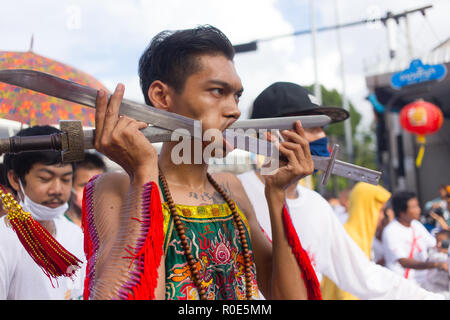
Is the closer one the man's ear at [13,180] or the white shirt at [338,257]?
the white shirt at [338,257]

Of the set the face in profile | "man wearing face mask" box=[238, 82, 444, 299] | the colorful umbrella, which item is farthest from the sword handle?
the face in profile

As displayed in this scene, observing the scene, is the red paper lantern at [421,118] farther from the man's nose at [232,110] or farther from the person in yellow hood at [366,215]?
the man's nose at [232,110]

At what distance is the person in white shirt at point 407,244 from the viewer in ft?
16.9

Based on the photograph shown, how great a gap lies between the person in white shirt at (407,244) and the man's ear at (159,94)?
4.52 metres

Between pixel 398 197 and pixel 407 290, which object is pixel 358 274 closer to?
pixel 407 290

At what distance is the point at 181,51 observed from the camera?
1.58 metres

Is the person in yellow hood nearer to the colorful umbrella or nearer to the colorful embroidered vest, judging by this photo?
the colorful umbrella

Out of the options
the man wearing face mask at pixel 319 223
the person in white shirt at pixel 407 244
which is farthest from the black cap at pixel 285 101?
the person in white shirt at pixel 407 244

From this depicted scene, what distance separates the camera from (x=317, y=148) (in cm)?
259

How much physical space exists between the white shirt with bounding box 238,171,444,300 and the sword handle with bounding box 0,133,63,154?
169 cm

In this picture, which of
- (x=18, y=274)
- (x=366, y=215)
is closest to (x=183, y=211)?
(x=18, y=274)

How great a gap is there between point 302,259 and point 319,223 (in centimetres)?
132

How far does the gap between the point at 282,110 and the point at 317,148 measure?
321 millimetres
